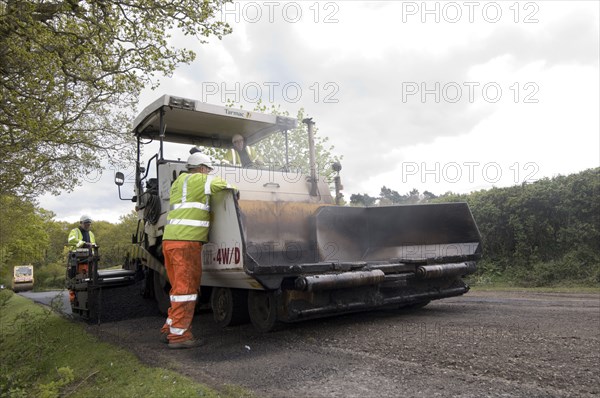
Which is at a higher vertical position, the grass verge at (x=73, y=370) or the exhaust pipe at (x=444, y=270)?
the exhaust pipe at (x=444, y=270)

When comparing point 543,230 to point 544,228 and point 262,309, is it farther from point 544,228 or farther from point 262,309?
point 262,309

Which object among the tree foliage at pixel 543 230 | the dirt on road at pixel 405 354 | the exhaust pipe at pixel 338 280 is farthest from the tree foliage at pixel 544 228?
the exhaust pipe at pixel 338 280

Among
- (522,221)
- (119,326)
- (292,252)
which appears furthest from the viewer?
(522,221)

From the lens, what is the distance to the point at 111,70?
29.1 ft

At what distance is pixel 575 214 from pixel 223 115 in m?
8.16

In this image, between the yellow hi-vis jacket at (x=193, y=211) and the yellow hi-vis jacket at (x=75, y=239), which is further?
the yellow hi-vis jacket at (x=75, y=239)

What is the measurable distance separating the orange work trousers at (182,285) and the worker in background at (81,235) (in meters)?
4.54

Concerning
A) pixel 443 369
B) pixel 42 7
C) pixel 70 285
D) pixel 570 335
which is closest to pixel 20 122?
pixel 42 7

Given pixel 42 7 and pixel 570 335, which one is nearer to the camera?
pixel 570 335

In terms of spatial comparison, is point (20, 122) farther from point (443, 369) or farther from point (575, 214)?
point (575, 214)

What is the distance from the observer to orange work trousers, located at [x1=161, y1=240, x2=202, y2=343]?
180 inches

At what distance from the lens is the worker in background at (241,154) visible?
23.1 feet

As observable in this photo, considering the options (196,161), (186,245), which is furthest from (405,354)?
(196,161)

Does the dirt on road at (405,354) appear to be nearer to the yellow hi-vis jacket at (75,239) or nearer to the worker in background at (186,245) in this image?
the worker in background at (186,245)
